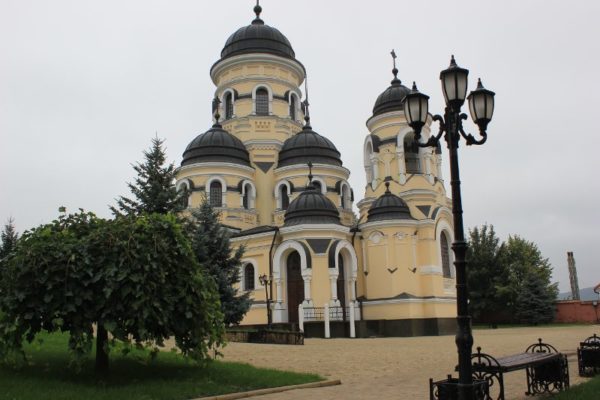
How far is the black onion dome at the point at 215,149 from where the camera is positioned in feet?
110

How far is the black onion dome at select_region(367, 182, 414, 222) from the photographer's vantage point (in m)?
30.7

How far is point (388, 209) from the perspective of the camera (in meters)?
30.8

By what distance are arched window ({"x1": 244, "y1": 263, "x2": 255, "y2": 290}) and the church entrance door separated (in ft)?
8.49

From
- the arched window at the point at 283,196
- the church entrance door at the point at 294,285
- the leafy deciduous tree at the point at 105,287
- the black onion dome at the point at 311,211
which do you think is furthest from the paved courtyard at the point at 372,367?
the arched window at the point at 283,196

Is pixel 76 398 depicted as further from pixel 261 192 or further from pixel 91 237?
pixel 261 192

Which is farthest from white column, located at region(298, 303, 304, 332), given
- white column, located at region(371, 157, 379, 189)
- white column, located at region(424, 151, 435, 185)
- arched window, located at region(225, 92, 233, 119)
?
arched window, located at region(225, 92, 233, 119)

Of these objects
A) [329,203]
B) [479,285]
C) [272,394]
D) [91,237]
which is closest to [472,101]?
[272,394]

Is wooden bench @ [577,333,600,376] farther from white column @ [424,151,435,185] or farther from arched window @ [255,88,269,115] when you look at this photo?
arched window @ [255,88,269,115]

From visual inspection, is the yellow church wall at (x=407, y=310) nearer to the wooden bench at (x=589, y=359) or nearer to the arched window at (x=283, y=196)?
the arched window at (x=283, y=196)

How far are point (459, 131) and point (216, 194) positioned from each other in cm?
2645

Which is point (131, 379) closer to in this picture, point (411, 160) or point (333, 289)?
point (333, 289)

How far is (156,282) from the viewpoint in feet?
31.3

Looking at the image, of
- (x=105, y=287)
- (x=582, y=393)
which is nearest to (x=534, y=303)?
(x=582, y=393)

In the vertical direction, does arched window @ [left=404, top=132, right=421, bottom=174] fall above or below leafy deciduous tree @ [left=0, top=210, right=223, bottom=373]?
above
